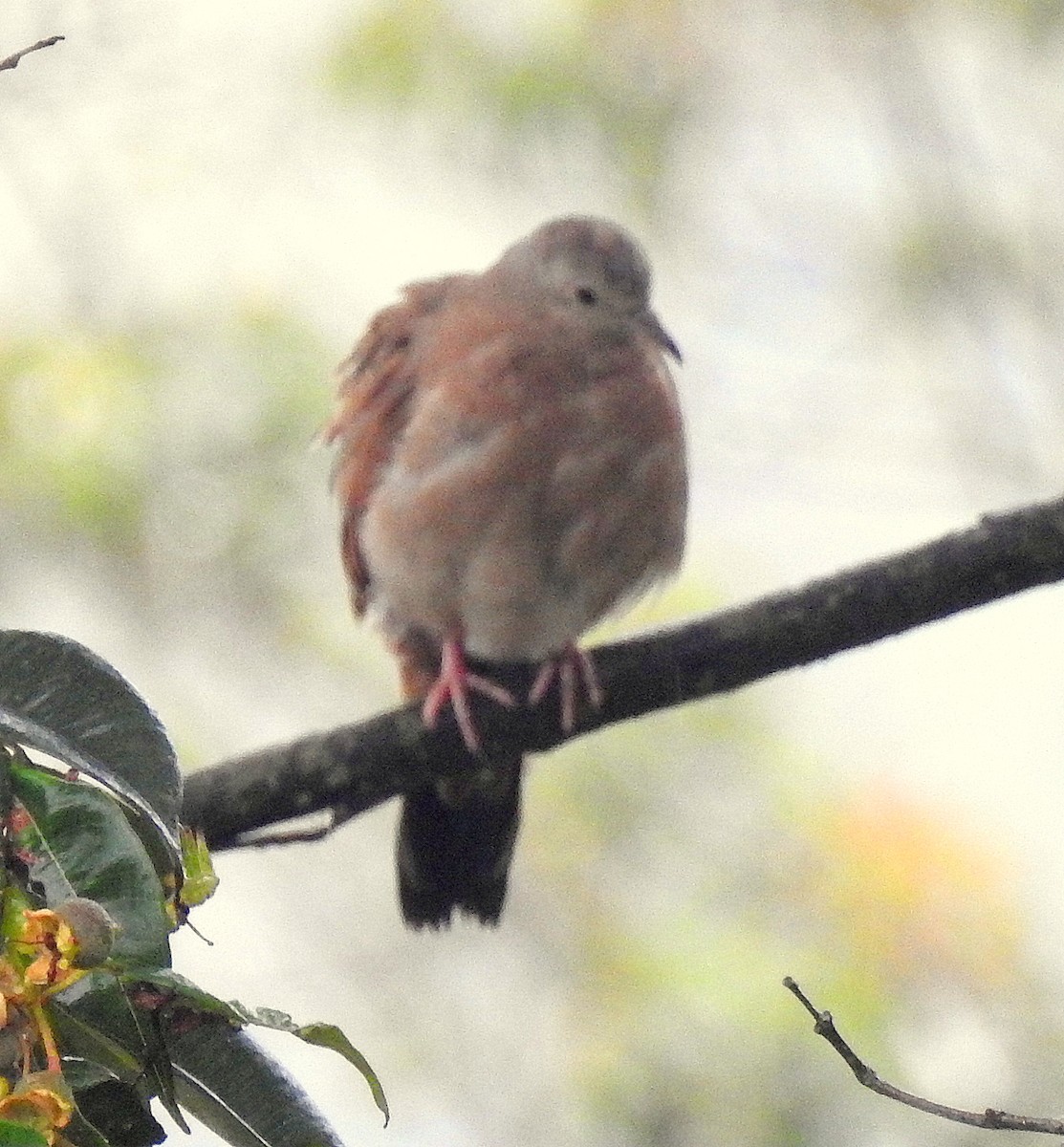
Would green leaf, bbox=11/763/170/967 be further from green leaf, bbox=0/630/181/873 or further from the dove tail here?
the dove tail

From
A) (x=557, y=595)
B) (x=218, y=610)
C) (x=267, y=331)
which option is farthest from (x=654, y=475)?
(x=218, y=610)

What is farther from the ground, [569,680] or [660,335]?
[660,335]

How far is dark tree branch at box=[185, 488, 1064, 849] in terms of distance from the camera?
2221mm

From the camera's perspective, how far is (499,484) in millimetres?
3135

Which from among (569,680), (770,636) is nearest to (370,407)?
(569,680)

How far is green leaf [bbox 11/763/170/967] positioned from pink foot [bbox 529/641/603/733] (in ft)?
4.20

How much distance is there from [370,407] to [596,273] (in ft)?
1.67

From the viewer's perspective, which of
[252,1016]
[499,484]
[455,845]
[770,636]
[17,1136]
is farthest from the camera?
[455,845]

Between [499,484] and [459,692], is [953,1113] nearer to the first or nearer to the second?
[459,692]

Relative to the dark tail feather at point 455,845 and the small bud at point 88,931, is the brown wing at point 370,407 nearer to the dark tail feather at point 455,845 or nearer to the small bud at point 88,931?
the dark tail feather at point 455,845

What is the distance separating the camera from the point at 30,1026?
1081 millimetres

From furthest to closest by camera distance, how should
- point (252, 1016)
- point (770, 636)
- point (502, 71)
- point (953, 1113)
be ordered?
point (502, 71)
point (770, 636)
point (953, 1113)
point (252, 1016)

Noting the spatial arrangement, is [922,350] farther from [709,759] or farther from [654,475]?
[654,475]

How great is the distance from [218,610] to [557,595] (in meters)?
2.67
